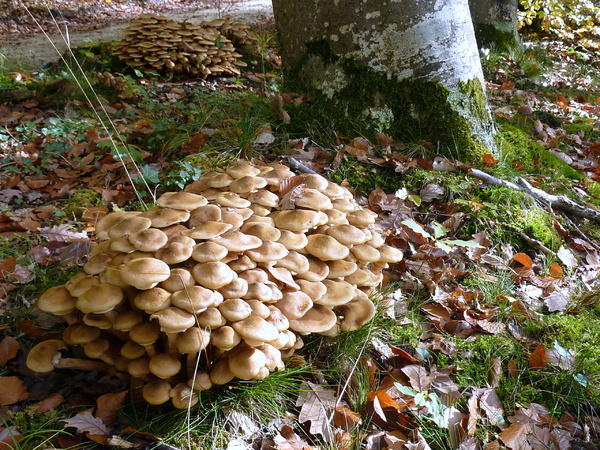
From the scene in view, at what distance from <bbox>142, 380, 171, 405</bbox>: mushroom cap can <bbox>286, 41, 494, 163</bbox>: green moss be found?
9.57 ft

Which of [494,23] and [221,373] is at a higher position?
[494,23]

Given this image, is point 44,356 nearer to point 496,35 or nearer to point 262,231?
point 262,231

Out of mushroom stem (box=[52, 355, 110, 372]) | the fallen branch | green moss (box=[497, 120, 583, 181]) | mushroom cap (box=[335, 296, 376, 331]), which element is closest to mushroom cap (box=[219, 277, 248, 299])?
mushroom cap (box=[335, 296, 376, 331])

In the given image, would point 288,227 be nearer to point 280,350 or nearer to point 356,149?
point 280,350

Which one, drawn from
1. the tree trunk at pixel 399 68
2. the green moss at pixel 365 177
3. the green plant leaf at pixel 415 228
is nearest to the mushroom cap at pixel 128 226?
the green plant leaf at pixel 415 228

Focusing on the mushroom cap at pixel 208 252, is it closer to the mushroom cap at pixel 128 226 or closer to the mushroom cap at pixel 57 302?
the mushroom cap at pixel 128 226

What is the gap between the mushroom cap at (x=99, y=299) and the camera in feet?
6.15

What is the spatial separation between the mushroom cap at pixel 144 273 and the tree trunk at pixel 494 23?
27.7 feet

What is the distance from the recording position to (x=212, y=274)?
197 centimetres

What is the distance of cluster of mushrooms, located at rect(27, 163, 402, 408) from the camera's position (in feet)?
6.28

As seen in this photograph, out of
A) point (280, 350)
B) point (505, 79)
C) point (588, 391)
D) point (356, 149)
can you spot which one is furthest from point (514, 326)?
point (505, 79)

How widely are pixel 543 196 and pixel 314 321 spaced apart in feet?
9.43

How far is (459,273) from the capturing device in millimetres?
3277

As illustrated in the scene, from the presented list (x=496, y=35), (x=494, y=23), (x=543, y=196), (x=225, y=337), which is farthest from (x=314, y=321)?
(x=494, y=23)
